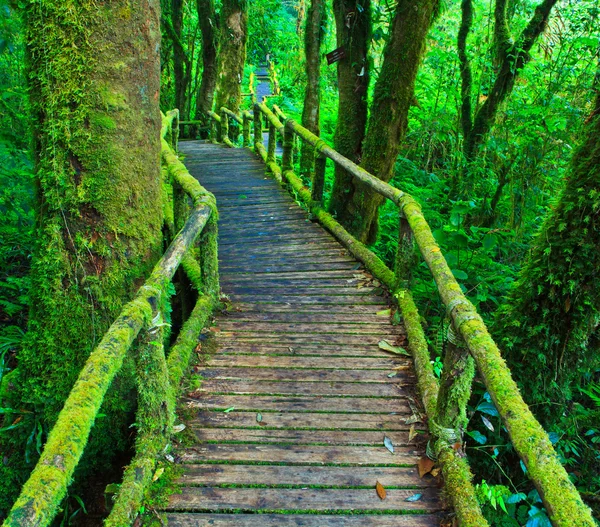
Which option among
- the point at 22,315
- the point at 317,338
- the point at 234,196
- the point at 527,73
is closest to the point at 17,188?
the point at 22,315

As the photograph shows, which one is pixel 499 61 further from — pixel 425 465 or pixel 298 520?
pixel 298 520

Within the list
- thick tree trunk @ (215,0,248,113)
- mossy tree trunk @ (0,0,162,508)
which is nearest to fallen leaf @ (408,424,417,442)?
mossy tree trunk @ (0,0,162,508)

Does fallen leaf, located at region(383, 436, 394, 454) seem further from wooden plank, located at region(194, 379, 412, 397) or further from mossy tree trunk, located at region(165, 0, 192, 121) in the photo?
mossy tree trunk, located at region(165, 0, 192, 121)

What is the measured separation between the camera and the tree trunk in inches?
406

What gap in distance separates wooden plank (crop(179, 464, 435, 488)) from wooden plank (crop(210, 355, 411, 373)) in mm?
1032

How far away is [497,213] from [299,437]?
22.7ft

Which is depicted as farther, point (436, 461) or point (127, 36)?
point (127, 36)

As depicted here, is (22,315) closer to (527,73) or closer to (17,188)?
(17,188)

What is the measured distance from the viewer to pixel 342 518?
2.52 m

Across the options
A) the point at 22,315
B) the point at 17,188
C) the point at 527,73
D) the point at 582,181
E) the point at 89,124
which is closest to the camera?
the point at 89,124

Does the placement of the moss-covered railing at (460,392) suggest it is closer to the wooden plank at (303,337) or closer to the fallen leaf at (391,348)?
the fallen leaf at (391,348)

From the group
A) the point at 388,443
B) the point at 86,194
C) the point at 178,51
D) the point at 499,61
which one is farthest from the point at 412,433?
the point at 178,51

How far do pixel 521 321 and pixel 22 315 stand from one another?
518 centimetres

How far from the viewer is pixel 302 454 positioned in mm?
2938
